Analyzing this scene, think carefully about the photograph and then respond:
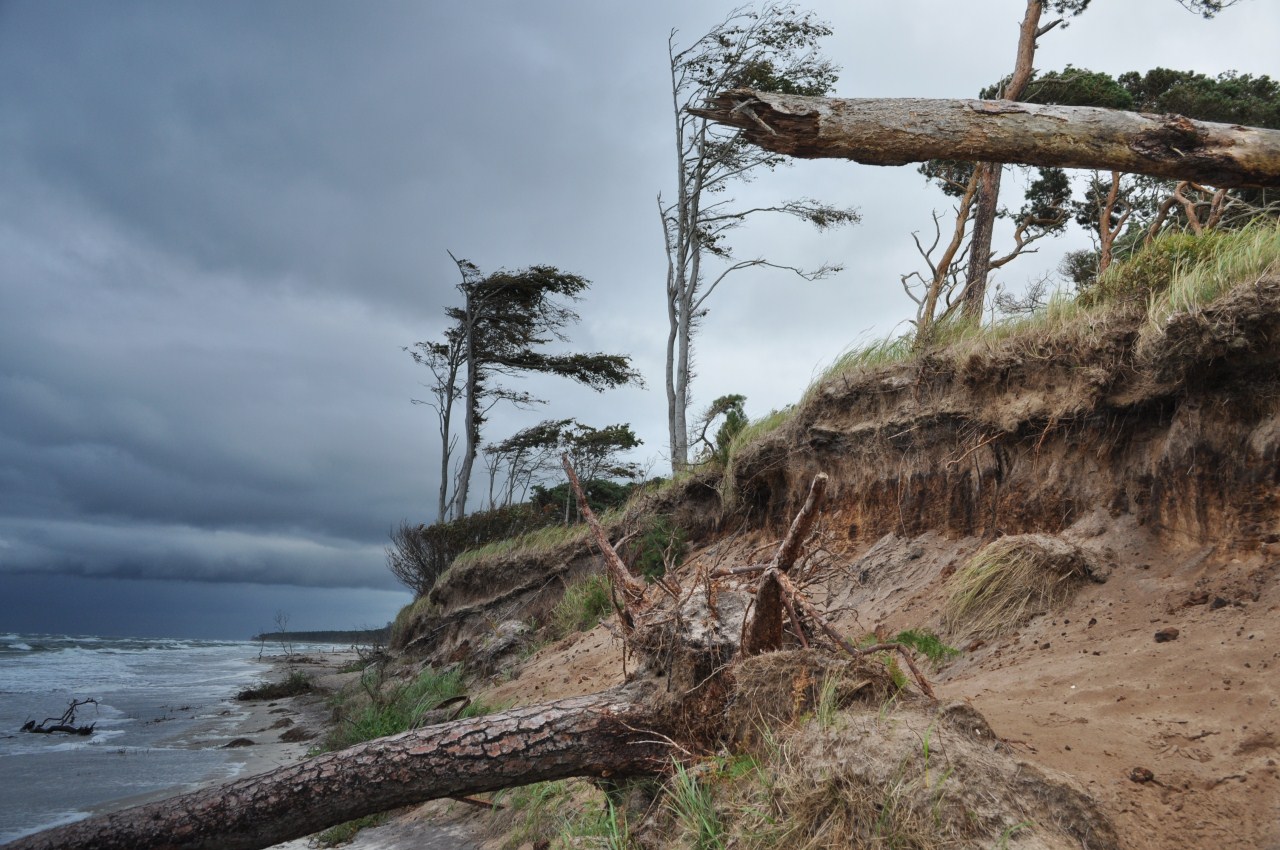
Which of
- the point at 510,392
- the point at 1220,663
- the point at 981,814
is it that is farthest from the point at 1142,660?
the point at 510,392

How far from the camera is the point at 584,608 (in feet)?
39.7

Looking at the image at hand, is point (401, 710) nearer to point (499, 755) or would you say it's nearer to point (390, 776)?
point (390, 776)

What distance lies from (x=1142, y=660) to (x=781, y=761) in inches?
93.6

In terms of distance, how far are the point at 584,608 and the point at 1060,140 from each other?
9566mm

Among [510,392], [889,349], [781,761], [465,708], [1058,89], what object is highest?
[1058,89]

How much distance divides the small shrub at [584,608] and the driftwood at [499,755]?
7628 millimetres

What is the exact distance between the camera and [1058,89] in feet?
46.2

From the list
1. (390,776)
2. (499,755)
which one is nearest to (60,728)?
(390,776)

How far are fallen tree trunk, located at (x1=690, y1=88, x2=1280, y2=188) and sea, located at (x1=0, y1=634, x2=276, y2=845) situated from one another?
27.4 ft

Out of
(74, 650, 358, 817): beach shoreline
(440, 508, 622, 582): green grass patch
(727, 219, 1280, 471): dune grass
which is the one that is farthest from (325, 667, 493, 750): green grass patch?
(727, 219, 1280, 471): dune grass

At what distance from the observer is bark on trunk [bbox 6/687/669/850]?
3.54m

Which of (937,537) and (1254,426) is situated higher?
(1254,426)

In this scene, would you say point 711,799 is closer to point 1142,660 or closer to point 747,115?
point 1142,660

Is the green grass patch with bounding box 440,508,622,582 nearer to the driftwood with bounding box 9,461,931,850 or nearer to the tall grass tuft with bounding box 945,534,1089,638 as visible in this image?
the tall grass tuft with bounding box 945,534,1089,638
